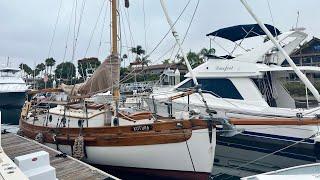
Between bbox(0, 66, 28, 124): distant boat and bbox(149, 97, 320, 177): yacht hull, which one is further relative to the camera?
bbox(0, 66, 28, 124): distant boat

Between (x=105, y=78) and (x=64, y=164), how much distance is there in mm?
3912

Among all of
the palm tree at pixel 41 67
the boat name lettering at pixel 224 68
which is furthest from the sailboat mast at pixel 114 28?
the palm tree at pixel 41 67

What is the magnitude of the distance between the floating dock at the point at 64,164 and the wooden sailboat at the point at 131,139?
838mm

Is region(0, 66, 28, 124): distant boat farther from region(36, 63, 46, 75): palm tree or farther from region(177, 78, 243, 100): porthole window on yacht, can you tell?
region(36, 63, 46, 75): palm tree

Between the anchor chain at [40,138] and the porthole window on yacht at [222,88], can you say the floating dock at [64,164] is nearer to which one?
the anchor chain at [40,138]

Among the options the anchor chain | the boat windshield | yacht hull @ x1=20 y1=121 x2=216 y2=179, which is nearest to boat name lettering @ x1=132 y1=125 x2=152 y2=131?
yacht hull @ x1=20 y1=121 x2=216 y2=179

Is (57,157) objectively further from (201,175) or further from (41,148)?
(201,175)

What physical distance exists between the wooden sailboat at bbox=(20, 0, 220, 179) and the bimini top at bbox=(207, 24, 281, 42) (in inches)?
243

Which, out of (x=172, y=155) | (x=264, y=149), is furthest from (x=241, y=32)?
(x=172, y=155)

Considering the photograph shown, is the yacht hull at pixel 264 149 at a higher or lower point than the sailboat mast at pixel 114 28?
lower

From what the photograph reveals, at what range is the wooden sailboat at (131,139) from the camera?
8188 mm

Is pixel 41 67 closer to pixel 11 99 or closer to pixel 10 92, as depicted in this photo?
pixel 11 99

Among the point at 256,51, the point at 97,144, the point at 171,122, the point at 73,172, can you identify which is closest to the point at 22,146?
the point at 97,144

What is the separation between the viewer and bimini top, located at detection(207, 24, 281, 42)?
1463 centimetres
